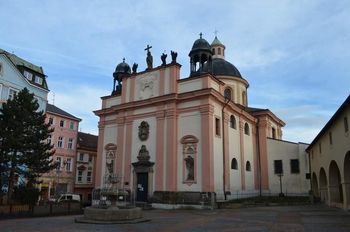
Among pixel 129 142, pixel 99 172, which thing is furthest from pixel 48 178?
pixel 129 142

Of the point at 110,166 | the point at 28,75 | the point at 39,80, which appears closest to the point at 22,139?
the point at 110,166

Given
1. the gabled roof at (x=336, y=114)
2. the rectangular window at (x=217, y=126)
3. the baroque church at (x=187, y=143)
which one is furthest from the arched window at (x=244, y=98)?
the gabled roof at (x=336, y=114)

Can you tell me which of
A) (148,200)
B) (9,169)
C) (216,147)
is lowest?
(148,200)

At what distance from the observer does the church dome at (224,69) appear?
41969 millimetres

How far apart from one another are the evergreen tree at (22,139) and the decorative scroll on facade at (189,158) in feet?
36.4

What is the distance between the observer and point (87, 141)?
53344mm

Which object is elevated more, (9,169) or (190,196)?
(9,169)

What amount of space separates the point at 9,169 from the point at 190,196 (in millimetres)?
14343

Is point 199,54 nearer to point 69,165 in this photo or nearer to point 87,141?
point 69,165

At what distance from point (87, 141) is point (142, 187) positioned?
25.2m

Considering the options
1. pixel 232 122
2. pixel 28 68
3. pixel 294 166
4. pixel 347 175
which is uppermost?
pixel 28 68

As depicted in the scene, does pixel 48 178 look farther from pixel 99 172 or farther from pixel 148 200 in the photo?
pixel 148 200

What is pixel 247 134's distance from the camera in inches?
1469

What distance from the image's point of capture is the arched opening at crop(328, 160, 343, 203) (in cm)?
2509
